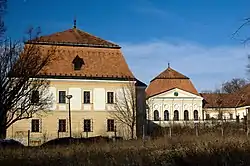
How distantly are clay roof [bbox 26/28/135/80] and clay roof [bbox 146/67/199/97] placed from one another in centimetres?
2089

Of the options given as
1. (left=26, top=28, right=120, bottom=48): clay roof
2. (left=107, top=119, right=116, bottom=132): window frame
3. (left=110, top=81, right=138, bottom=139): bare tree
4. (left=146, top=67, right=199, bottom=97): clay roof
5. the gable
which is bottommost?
(left=107, top=119, right=116, bottom=132): window frame

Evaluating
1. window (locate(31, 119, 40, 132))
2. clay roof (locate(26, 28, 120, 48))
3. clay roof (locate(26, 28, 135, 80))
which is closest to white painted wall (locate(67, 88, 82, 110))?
clay roof (locate(26, 28, 135, 80))

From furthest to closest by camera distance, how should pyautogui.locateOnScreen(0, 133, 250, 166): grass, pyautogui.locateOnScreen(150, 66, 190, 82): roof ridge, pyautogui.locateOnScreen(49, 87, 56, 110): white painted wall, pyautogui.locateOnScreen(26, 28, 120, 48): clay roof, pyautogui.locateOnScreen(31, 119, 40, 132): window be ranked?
pyautogui.locateOnScreen(150, 66, 190, 82): roof ridge
pyautogui.locateOnScreen(26, 28, 120, 48): clay roof
pyautogui.locateOnScreen(49, 87, 56, 110): white painted wall
pyautogui.locateOnScreen(31, 119, 40, 132): window
pyautogui.locateOnScreen(0, 133, 250, 166): grass

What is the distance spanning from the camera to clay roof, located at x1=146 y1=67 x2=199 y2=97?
2484 inches

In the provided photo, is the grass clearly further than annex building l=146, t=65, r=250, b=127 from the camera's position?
No

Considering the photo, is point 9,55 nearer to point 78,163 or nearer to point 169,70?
point 78,163

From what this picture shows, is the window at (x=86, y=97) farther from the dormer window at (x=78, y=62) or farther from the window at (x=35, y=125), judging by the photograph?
the window at (x=35, y=125)

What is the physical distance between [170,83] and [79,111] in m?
25.2

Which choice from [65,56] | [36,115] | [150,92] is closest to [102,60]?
[65,56]

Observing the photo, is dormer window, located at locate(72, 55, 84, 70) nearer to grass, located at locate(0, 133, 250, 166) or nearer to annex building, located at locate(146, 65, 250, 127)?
annex building, located at locate(146, 65, 250, 127)

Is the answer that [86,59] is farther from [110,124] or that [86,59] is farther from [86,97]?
[110,124]

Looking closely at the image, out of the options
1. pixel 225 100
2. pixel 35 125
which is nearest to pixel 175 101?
pixel 225 100

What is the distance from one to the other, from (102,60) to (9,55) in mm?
23894

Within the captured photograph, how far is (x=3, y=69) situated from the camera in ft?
60.6
